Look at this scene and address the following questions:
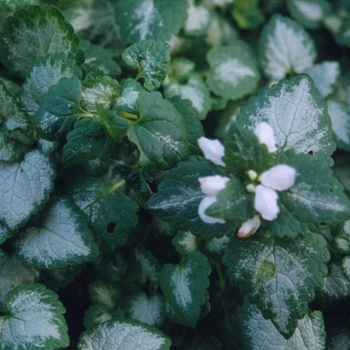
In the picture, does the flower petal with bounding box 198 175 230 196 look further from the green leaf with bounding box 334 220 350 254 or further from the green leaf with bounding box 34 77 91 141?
the green leaf with bounding box 334 220 350 254

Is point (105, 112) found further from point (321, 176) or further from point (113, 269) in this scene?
point (113, 269)

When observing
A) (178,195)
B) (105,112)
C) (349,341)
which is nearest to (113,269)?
(178,195)

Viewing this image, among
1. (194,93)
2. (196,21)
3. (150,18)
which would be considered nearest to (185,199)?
(194,93)

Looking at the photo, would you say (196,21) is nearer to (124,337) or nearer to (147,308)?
(147,308)

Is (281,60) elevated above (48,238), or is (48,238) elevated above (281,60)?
(281,60)

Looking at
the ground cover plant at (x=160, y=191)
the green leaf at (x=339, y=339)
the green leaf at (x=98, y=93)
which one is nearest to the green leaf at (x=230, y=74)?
the ground cover plant at (x=160, y=191)

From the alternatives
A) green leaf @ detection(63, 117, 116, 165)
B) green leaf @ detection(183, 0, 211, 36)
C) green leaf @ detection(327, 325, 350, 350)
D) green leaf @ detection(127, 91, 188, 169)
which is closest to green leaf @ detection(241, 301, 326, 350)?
green leaf @ detection(327, 325, 350, 350)
